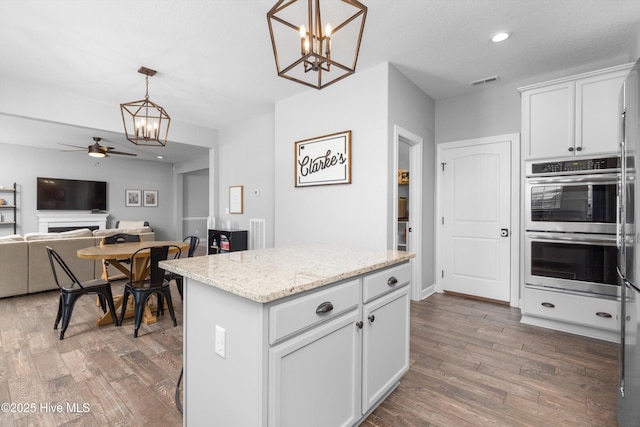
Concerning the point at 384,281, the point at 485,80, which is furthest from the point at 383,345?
the point at 485,80

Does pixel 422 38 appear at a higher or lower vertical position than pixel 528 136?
higher

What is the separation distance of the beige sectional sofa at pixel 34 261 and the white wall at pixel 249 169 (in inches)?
83.8

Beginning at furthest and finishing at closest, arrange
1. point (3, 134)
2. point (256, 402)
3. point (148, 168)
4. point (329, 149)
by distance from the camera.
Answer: point (148, 168) < point (3, 134) < point (329, 149) < point (256, 402)

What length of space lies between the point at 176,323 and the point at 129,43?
2745 millimetres

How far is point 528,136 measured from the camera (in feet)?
10.2

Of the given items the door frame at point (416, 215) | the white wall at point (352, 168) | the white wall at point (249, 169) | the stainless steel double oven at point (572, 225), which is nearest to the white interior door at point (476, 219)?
the door frame at point (416, 215)

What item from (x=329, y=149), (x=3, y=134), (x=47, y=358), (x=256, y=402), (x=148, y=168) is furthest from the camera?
(x=148, y=168)

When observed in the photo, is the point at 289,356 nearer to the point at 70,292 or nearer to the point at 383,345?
the point at 383,345

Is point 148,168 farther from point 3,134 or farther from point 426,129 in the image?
point 426,129

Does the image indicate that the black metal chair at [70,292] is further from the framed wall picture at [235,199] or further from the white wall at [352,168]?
the framed wall picture at [235,199]

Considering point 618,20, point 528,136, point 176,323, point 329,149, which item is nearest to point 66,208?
point 176,323

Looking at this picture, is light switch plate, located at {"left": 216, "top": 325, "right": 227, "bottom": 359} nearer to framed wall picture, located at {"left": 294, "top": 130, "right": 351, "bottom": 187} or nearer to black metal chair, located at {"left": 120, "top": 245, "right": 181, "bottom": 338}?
black metal chair, located at {"left": 120, "top": 245, "right": 181, "bottom": 338}

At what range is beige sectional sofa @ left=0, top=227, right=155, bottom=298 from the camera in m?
3.89

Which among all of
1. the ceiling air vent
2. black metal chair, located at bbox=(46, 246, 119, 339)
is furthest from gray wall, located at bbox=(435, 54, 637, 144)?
black metal chair, located at bbox=(46, 246, 119, 339)
